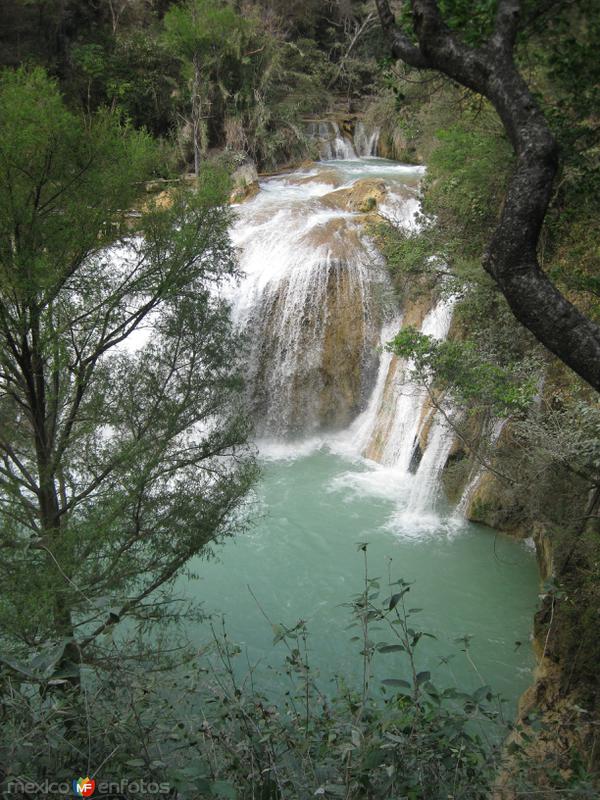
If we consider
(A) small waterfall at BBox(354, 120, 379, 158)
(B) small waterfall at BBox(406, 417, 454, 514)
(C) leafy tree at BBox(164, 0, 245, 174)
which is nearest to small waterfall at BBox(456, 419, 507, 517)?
(B) small waterfall at BBox(406, 417, 454, 514)

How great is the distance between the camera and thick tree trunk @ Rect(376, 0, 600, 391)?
2.73 meters

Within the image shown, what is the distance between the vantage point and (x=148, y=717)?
2330 mm

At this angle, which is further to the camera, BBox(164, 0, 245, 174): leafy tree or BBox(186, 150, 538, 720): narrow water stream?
BBox(164, 0, 245, 174): leafy tree

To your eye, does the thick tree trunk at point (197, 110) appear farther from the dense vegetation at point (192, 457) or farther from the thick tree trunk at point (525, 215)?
the thick tree trunk at point (525, 215)

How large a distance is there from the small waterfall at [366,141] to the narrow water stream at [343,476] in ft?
18.8

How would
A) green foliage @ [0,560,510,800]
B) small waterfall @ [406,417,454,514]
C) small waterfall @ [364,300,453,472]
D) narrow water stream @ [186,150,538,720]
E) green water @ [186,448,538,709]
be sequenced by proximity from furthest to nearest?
small waterfall @ [364,300,453,472]
small waterfall @ [406,417,454,514]
narrow water stream @ [186,150,538,720]
green water @ [186,448,538,709]
green foliage @ [0,560,510,800]

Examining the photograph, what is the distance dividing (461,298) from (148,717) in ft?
25.6

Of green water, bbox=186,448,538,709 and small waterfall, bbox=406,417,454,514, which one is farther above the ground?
small waterfall, bbox=406,417,454,514

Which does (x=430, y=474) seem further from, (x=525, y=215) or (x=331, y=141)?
(x=331, y=141)

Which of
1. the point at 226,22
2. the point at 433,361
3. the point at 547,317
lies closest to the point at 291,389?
the point at 433,361

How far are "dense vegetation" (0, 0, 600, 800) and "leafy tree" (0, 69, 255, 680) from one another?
0.02m

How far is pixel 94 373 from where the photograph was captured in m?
5.79

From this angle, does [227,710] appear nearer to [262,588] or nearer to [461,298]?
[262,588]

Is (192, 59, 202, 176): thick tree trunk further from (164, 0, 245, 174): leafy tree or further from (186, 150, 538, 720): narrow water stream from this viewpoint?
(186, 150, 538, 720): narrow water stream
